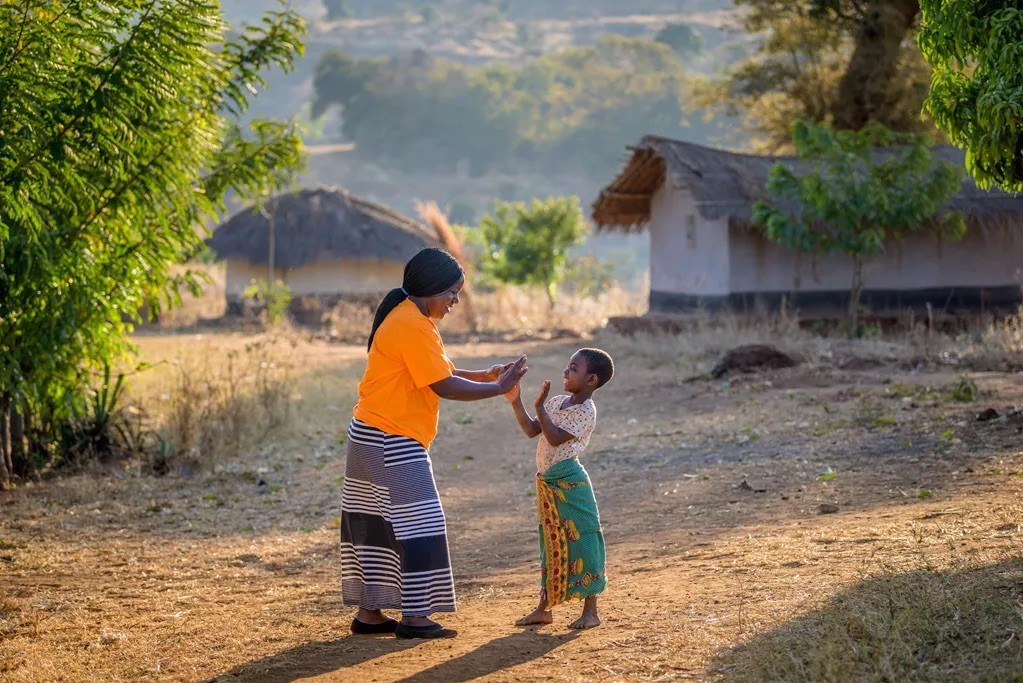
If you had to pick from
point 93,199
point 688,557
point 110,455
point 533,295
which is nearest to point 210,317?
point 533,295

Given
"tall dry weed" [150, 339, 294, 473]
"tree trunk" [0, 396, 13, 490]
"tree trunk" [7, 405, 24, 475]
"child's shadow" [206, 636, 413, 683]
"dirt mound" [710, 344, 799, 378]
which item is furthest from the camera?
"dirt mound" [710, 344, 799, 378]

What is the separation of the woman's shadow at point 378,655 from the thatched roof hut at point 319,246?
24527 millimetres

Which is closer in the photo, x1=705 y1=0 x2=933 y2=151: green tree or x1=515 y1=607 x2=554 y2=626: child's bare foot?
x1=515 y1=607 x2=554 y2=626: child's bare foot

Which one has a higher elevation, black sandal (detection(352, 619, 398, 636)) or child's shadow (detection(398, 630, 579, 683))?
child's shadow (detection(398, 630, 579, 683))

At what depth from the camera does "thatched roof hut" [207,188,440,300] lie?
1162 inches

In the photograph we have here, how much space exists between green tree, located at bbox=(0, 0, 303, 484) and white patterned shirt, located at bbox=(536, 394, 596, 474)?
3171mm

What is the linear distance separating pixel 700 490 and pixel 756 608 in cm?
335

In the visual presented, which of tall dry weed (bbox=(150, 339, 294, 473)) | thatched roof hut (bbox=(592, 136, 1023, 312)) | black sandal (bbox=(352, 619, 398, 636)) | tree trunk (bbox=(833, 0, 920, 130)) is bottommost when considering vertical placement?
black sandal (bbox=(352, 619, 398, 636))

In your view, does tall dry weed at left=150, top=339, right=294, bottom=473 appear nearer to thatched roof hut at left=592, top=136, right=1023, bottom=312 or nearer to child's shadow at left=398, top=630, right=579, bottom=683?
child's shadow at left=398, top=630, right=579, bottom=683

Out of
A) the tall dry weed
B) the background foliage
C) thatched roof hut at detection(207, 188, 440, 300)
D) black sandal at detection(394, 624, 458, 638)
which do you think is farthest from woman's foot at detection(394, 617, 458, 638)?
thatched roof hut at detection(207, 188, 440, 300)

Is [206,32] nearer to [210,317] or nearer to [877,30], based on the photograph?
[877,30]

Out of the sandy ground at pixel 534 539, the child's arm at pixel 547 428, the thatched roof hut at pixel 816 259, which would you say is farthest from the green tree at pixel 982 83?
the thatched roof hut at pixel 816 259

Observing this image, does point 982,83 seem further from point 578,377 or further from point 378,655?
point 378,655

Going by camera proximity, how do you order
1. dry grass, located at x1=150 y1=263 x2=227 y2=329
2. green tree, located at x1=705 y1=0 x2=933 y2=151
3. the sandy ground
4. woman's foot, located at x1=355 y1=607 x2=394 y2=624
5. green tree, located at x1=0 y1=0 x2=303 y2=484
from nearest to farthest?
the sandy ground < woman's foot, located at x1=355 y1=607 x2=394 y2=624 < green tree, located at x1=0 y1=0 x2=303 y2=484 < green tree, located at x1=705 y1=0 x2=933 y2=151 < dry grass, located at x1=150 y1=263 x2=227 y2=329
